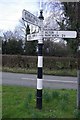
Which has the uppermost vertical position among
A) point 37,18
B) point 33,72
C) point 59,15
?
point 59,15

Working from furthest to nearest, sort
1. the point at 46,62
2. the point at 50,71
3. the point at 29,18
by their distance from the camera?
the point at 46,62, the point at 50,71, the point at 29,18

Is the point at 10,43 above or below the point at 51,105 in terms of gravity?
above

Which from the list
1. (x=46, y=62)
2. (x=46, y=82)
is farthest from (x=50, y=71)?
(x=46, y=82)

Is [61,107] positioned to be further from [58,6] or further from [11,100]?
[58,6]

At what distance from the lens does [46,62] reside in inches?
907

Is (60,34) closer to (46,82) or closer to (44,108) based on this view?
(44,108)

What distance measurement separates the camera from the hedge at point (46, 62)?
22.6 meters

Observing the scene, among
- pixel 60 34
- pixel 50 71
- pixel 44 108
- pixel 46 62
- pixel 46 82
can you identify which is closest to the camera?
pixel 44 108

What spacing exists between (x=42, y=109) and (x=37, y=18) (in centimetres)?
210

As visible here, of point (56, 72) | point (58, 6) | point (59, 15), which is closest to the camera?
point (58, 6)

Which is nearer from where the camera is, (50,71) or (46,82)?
(46,82)

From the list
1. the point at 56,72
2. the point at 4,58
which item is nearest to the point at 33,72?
the point at 56,72

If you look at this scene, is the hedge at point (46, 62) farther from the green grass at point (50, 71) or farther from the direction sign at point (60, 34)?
the direction sign at point (60, 34)

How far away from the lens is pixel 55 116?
5.79 metres
